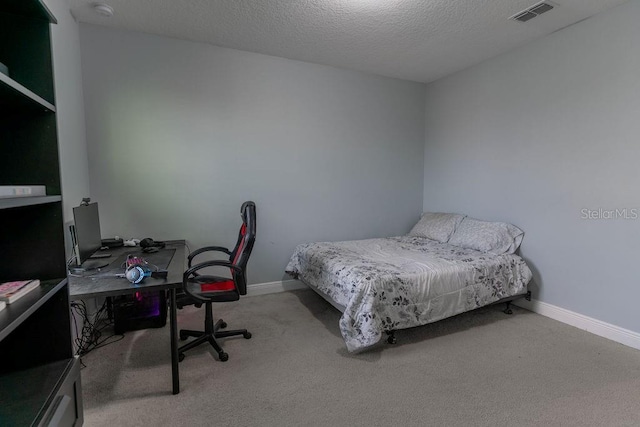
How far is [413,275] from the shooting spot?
2.58 m

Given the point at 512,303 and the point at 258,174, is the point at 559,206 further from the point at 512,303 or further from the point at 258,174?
the point at 258,174

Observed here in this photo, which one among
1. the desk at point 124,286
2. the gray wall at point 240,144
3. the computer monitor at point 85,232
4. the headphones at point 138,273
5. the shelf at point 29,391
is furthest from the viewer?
the gray wall at point 240,144

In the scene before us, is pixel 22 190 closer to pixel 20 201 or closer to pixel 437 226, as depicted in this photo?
pixel 20 201

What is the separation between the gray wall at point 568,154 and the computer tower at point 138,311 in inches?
142

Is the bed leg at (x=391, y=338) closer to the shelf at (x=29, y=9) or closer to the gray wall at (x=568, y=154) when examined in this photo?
the gray wall at (x=568, y=154)

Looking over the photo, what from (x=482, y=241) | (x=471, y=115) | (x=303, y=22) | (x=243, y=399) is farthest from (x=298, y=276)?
(x=471, y=115)

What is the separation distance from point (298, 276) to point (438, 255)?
1553 millimetres

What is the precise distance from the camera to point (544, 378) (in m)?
2.09

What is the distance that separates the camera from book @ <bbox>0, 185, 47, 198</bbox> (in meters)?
0.92

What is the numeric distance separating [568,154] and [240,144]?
10.7ft

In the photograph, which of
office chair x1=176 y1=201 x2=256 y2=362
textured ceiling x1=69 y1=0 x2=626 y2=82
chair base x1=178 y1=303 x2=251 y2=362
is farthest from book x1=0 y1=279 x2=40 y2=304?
textured ceiling x1=69 y1=0 x2=626 y2=82

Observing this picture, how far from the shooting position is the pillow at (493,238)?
3.26m

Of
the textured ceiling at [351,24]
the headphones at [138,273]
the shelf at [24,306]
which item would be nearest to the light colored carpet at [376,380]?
the headphones at [138,273]

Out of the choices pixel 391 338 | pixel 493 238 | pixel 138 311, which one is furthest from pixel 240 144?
pixel 493 238
